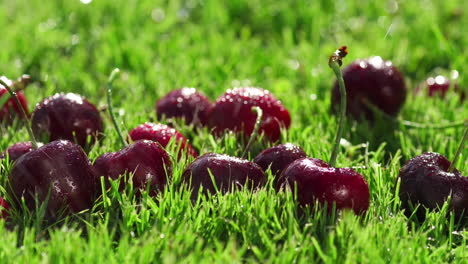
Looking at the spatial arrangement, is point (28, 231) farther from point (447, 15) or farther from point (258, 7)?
point (447, 15)

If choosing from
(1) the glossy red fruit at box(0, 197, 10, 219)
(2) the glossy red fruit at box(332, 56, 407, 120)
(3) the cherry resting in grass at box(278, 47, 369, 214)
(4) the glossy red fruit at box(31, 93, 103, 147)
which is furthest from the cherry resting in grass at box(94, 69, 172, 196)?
(2) the glossy red fruit at box(332, 56, 407, 120)

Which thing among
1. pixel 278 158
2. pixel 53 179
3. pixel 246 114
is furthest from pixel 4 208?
pixel 246 114

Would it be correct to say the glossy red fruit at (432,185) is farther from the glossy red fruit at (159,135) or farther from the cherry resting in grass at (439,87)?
the cherry resting in grass at (439,87)

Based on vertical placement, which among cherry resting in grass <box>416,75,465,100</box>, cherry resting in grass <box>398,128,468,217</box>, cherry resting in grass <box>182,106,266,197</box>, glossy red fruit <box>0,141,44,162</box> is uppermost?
cherry resting in grass <box>416,75,465,100</box>

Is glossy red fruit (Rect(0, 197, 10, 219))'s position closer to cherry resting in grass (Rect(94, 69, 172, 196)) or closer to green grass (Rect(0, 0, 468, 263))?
green grass (Rect(0, 0, 468, 263))

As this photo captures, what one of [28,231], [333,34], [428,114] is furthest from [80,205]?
[333,34]

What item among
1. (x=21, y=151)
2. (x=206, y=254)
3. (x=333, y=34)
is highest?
(x=333, y=34)

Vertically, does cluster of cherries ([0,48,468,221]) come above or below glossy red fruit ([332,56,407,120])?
below
